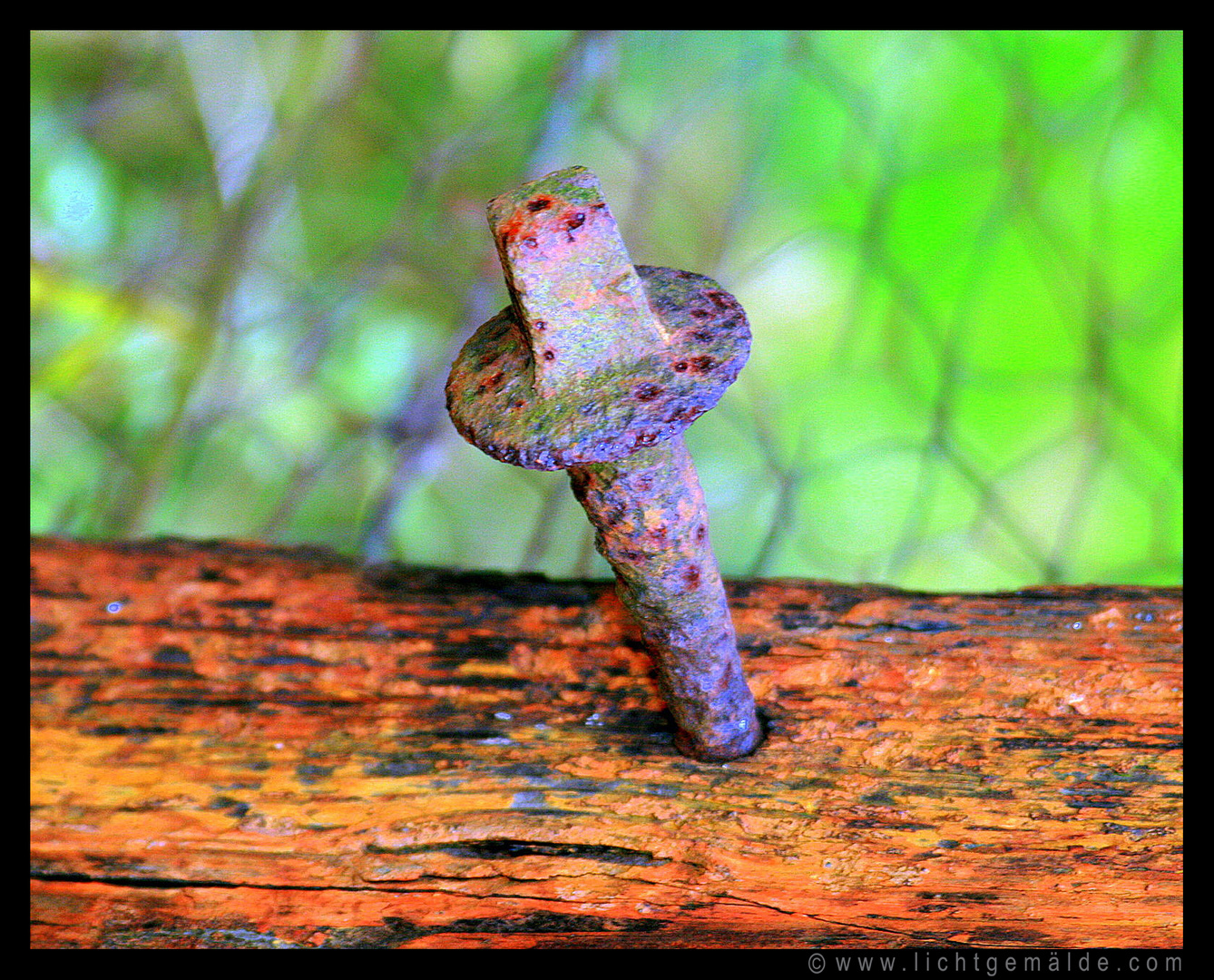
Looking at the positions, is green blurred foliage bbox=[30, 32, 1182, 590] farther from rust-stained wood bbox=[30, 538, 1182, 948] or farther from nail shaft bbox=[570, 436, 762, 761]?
nail shaft bbox=[570, 436, 762, 761]

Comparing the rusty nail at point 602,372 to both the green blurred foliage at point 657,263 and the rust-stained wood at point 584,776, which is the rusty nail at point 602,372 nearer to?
the rust-stained wood at point 584,776

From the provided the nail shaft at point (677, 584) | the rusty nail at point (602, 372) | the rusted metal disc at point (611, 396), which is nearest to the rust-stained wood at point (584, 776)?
the nail shaft at point (677, 584)

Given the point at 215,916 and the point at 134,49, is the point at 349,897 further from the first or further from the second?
the point at 134,49

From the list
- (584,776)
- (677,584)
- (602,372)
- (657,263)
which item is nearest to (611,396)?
(602,372)

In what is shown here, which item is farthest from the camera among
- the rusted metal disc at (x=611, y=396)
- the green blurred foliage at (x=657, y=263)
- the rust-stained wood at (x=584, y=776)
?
the green blurred foliage at (x=657, y=263)

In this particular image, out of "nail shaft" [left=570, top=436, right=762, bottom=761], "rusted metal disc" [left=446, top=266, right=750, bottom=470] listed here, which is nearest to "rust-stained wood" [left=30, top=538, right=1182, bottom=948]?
"nail shaft" [left=570, top=436, right=762, bottom=761]

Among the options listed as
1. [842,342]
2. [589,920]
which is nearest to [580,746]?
[589,920]
